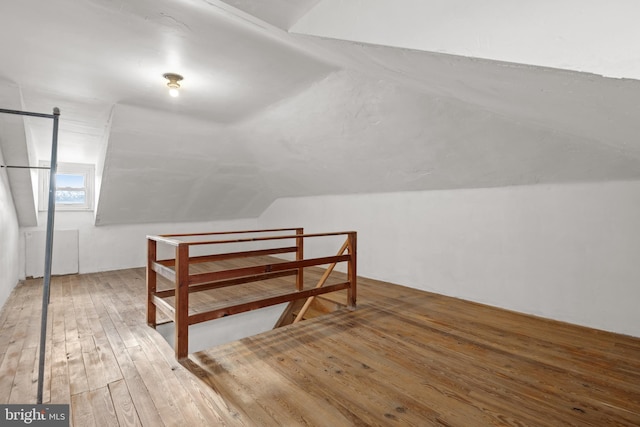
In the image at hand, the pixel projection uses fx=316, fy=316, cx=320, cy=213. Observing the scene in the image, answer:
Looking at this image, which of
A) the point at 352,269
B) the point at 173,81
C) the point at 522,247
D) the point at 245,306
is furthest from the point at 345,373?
the point at 173,81

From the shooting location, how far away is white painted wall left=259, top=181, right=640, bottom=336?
2773 mm

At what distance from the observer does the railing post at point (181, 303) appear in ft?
7.51

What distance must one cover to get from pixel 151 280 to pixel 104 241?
11.1ft

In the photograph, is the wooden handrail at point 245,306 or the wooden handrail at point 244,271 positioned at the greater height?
the wooden handrail at point 244,271

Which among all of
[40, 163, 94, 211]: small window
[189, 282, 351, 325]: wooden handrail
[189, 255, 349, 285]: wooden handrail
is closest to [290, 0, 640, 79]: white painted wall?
[189, 255, 349, 285]: wooden handrail

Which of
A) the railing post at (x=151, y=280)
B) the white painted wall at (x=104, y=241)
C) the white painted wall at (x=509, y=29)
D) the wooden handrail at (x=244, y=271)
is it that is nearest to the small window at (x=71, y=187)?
the white painted wall at (x=104, y=241)

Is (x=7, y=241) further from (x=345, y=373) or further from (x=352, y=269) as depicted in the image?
(x=345, y=373)

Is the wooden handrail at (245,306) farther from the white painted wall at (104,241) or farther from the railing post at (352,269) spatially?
the white painted wall at (104,241)

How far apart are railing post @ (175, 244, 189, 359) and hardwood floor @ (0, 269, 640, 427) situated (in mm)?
112

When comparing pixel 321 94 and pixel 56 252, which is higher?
pixel 321 94

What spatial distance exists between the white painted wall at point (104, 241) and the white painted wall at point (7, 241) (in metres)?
0.57

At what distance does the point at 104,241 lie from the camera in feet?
18.0

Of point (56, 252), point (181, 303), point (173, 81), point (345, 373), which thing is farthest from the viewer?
point (56, 252)

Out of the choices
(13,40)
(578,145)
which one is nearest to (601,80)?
(578,145)
